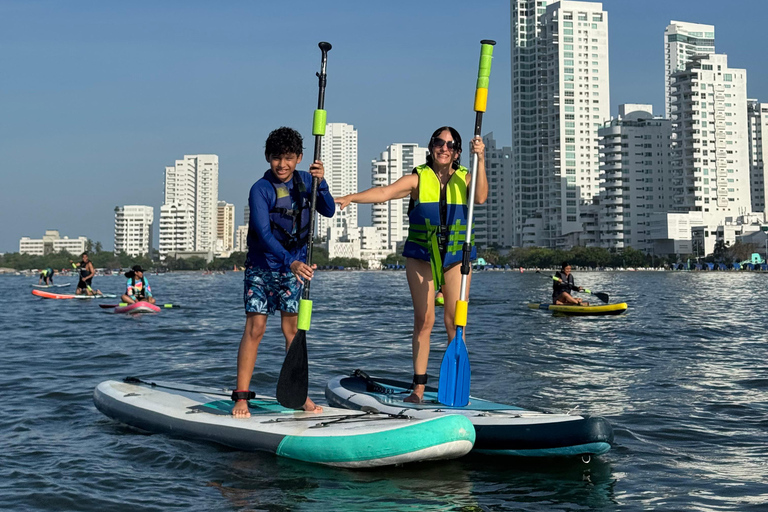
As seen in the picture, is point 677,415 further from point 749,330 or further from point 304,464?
point 749,330

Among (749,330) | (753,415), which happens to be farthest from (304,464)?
(749,330)

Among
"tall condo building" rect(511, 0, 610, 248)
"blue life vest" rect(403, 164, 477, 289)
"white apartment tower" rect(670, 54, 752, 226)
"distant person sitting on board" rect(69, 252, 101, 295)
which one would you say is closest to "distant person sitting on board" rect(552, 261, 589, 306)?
"blue life vest" rect(403, 164, 477, 289)

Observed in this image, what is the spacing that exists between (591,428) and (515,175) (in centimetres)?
17532

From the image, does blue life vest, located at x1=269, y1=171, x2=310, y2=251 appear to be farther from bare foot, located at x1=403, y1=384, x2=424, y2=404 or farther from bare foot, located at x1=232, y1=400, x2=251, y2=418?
bare foot, located at x1=403, y1=384, x2=424, y2=404

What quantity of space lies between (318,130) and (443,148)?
1.11 meters

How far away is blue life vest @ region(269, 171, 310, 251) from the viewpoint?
6227 millimetres

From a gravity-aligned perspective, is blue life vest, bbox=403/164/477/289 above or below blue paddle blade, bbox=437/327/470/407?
above

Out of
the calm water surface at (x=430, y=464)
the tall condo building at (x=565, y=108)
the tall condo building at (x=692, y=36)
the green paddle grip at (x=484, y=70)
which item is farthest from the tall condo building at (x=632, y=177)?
the green paddle grip at (x=484, y=70)

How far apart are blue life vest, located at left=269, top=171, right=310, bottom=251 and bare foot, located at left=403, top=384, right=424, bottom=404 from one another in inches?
64.7

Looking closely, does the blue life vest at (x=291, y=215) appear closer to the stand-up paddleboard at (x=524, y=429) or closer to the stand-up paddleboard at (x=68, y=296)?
the stand-up paddleboard at (x=524, y=429)

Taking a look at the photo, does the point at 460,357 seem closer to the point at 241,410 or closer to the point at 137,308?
the point at 241,410

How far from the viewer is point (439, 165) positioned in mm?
6719

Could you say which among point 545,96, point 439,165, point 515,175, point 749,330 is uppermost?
point 545,96

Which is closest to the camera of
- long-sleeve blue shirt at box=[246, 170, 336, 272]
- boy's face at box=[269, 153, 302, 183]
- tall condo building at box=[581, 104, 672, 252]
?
long-sleeve blue shirt at box=[246, 170, 336, 272]
